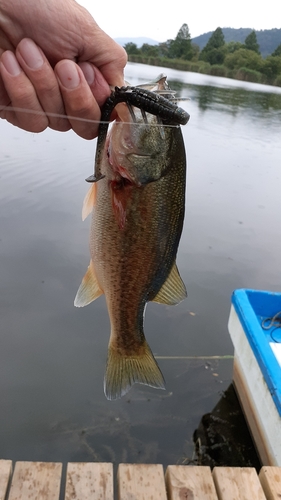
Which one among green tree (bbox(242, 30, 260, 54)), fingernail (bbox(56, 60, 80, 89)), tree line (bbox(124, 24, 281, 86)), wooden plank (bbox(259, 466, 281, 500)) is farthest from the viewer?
green tree (bbox(242, 30, 260, 54))

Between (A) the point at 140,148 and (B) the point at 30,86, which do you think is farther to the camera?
(A) the point at 140,148

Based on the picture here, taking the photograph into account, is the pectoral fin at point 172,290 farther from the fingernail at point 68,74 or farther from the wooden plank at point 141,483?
the wooden plank at point 141,483

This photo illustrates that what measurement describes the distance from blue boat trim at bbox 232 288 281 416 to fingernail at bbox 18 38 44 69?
2829 mm

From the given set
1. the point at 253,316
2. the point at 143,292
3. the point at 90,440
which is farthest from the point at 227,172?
the point at 143,292

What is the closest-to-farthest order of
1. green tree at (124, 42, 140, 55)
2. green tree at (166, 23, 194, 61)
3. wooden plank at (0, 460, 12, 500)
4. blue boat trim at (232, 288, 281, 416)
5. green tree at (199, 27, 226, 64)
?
wooden plank at (0, 460, 12, 500), blue boat trim at (232, 288, 281, 416), green tree at (124, 42, 140, 55), green tree at (199, 27, 226, 64), green tree at (166, 23, 194, 61)

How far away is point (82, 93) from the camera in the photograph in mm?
1639

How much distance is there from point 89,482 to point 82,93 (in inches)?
91.9

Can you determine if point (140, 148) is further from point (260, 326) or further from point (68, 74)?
point (260, 326)

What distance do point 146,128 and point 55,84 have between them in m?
0.39

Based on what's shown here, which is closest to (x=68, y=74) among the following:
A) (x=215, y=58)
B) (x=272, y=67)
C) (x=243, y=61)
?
(x=272, y=67)

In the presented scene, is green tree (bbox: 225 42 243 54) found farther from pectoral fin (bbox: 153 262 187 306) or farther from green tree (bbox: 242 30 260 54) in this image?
pectoral fin (bbox: 153 262 187 306)

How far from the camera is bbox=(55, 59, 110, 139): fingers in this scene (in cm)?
162

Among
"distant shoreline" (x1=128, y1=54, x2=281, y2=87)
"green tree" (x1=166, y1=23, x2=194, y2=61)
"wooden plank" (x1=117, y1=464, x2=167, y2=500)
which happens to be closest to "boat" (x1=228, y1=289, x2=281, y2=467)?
"wooden plank" (x1=117, y1=464, x2=167, y2=500)

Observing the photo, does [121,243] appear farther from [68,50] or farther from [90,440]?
[90,440]
